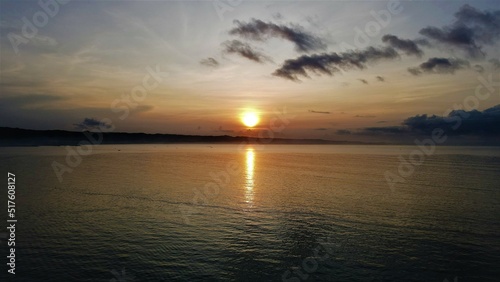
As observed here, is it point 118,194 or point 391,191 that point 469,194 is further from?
point 118,194

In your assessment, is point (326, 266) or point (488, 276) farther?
point (326, 266)

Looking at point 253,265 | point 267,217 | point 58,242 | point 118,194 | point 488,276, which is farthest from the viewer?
point 118,194

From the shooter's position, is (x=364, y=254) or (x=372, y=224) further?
(x=372, y=224)

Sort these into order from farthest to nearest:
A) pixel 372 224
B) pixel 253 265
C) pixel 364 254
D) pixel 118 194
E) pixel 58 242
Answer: pixel 118 194 < pixel 372 224 < pixel 58 242 < pixel 364 254 < pixel 253 265

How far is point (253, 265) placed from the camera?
77.3 ft

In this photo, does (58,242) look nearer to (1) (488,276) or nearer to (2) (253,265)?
(2) (253,265)

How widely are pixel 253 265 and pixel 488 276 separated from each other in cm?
1485

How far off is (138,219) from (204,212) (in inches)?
279

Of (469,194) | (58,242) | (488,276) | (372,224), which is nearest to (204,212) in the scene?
(58,242)

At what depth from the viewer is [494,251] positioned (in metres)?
26.5

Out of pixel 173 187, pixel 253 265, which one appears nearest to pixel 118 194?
pixel 173 187

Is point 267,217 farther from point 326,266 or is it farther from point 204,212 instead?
point 326,266

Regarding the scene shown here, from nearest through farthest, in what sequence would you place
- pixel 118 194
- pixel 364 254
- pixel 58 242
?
pixel 364 254 → pixel 58 242 → pixel 118 194

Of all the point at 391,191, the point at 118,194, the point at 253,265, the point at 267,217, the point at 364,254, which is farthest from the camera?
the point at 391,191
